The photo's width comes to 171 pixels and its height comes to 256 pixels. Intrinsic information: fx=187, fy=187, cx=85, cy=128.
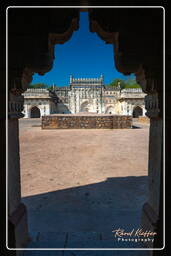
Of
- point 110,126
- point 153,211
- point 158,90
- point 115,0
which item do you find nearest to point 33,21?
point 115,0

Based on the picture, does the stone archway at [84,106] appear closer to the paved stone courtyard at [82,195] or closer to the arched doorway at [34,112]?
the arched doorway at [34,112]

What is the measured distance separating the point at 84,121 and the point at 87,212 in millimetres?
11215

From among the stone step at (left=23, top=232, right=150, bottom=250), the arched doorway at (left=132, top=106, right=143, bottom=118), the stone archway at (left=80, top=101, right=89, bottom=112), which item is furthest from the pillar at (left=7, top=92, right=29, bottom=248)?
the stone archway at (left=80, top=101, right=89, bottom=112)

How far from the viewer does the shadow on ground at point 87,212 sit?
2.17 metres

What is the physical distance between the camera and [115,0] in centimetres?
150

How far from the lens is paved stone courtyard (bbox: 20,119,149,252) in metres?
2.18

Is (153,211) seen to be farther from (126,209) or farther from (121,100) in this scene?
(121,100)

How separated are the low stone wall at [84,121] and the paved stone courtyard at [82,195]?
23.2ft

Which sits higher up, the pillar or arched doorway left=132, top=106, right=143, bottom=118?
arched doorway left=132, top=106, right=143, bottom=118

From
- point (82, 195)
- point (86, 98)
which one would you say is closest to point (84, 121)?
point (82, 195)

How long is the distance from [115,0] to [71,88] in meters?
36.8
